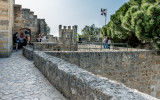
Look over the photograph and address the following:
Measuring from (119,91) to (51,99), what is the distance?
1831mm

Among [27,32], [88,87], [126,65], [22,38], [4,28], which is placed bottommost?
[126,65]

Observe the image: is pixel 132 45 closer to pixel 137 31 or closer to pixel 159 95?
pixel 137 31

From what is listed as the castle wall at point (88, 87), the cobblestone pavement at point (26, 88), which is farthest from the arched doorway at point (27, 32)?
the castle wall at point (88, 87)

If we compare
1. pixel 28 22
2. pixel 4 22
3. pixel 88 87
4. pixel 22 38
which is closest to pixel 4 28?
pixel 4 22

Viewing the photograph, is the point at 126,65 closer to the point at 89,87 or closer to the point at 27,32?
the point at 89,87

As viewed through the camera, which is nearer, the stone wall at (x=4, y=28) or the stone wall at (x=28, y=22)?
the stone wall at (x=4, y=28)

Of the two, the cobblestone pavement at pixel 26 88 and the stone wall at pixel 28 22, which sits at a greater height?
the stone wall at pixel 28 22

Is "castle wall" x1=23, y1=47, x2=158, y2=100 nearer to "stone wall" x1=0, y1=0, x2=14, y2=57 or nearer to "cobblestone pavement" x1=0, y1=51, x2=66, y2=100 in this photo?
"cobblestone pavement" x1=0, y1=51, x2=66, y2=100

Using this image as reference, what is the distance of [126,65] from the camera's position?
1017cm

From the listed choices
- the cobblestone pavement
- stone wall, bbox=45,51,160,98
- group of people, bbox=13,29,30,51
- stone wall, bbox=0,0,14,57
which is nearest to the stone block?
stone wall, bbox=0,0,14,57

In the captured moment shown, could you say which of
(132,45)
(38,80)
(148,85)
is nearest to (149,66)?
(148,85)

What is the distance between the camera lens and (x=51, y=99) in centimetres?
369

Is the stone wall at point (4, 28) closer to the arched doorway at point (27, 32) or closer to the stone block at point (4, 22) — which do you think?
the stone block at point (4, 22)

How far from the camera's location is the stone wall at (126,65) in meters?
8.80
